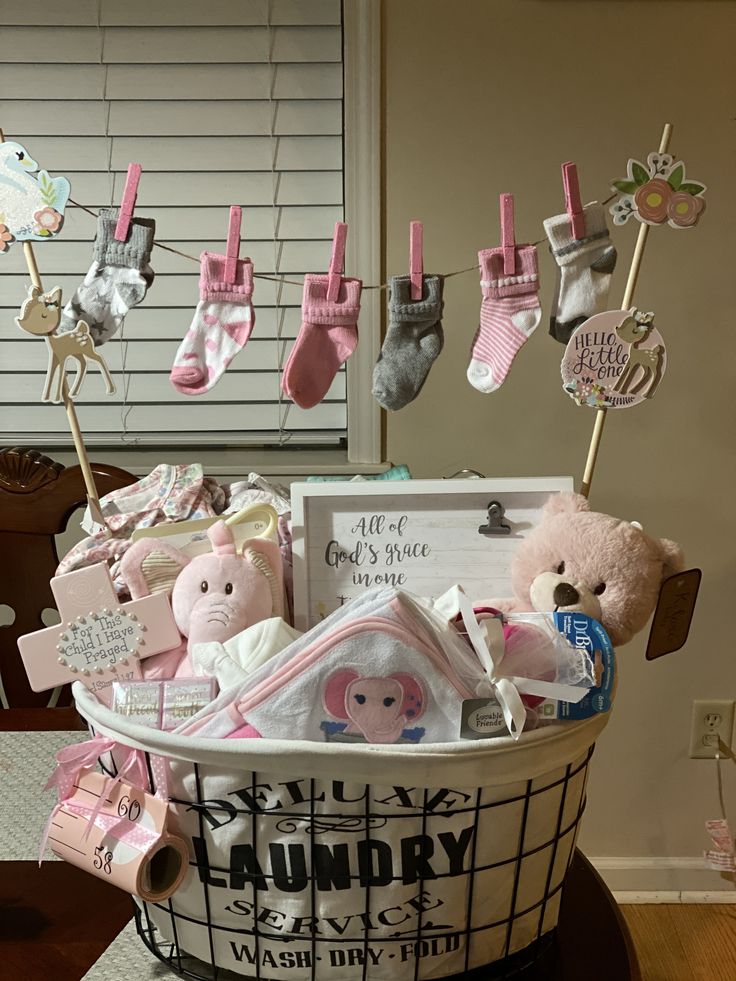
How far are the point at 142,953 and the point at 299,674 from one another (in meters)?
0.30

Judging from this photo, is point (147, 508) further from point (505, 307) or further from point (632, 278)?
point (632, 278)

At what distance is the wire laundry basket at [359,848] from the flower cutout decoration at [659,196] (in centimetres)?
47

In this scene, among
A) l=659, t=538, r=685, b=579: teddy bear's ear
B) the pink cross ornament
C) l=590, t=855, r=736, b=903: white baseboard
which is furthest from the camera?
l=590, t=855, r=736, b=903: white baseboard

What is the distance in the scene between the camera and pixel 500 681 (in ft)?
1.83

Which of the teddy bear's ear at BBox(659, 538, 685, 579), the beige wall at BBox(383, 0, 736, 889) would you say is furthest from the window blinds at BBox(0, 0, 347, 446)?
the teddy bear's ear at BBox(659, 538, 685, 579)

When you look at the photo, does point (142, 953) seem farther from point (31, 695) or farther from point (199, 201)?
point (199, 201)

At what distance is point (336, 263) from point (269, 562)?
29 centimetres

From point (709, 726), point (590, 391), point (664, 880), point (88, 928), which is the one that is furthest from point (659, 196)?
point (664, 880)

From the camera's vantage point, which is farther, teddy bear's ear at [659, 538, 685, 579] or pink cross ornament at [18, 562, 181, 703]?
teddy bear's ear at [659, 538, 685, 579]

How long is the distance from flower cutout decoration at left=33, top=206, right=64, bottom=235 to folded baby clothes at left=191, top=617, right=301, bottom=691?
413mm

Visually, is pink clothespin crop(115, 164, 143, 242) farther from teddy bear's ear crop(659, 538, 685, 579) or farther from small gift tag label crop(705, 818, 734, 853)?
small gift tag label crop(705, 818, 734, 853)

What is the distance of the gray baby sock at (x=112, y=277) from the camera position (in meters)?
0.81

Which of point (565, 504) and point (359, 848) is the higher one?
point (565, 504)

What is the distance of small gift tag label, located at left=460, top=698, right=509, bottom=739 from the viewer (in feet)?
1.85
